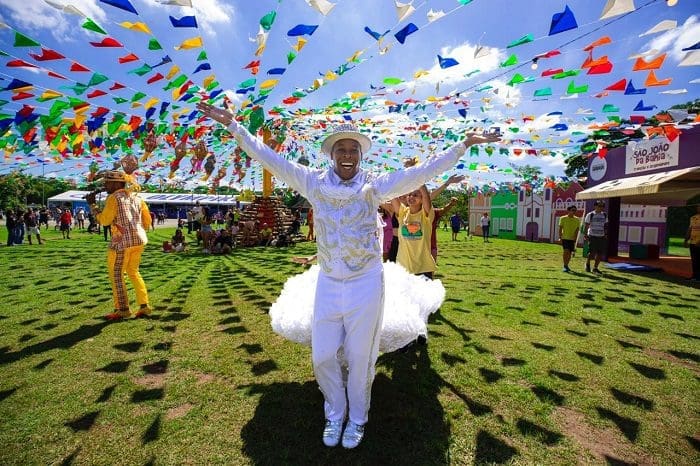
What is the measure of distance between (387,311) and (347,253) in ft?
2.72

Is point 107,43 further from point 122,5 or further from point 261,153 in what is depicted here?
point 261,153

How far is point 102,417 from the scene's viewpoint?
2.74 metres

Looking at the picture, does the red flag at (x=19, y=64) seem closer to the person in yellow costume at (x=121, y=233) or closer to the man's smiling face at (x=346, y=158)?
the person in yellow costume at (x=121, y=233)

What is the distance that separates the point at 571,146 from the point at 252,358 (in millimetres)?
8086

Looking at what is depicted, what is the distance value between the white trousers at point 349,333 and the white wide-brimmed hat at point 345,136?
0.95 m

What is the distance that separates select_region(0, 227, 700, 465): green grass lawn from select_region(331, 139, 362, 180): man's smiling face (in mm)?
1881

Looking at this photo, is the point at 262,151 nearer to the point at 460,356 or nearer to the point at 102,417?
the point at 102,417

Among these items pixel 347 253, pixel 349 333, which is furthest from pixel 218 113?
pixel 349 333

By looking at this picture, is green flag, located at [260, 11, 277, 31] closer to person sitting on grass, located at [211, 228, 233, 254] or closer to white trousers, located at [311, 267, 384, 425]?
white trousers, located at [311, 267, 384, 425]

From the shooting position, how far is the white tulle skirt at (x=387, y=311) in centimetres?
291

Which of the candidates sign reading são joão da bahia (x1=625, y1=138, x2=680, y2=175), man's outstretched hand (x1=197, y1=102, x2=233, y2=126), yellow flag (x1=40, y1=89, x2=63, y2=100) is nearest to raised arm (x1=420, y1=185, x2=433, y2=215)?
man's outstretched hand (x1=197, y1=102, x2=233, y2=126)

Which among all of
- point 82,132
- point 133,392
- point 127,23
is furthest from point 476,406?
point 82,132

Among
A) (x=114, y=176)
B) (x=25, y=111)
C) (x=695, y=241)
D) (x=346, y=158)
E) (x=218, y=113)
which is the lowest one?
(x=695, y=241)

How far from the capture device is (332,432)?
8.16 ft
